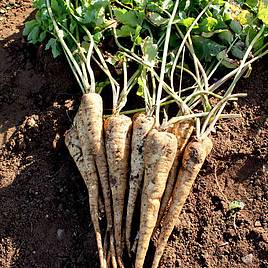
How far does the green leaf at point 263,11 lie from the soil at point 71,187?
256 millimetres

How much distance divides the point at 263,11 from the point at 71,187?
48.7 inches

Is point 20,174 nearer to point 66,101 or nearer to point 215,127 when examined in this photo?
point 66,101

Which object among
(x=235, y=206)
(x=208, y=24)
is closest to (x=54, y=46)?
(x=208, y=24)

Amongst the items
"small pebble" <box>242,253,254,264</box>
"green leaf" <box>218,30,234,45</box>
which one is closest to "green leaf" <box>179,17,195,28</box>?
"green leaf" <box>218,30,234,45</box>

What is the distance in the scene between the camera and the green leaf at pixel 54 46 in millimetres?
3072

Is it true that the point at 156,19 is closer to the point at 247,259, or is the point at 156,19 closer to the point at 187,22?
the point at 187,22

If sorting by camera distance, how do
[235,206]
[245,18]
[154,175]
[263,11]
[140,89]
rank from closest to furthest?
1. [154,175]
2. [235,206]
3. [140,89]
4. [263,11]
5. [245,18]

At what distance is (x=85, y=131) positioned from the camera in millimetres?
2785

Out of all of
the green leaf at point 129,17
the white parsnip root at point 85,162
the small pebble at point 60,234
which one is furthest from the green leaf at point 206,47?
the small pebble at point 60,234

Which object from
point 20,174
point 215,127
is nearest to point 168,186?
point 215,127

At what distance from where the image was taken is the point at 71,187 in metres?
2.85

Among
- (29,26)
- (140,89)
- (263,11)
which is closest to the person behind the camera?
(140,89)

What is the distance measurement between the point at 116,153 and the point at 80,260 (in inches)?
19.1

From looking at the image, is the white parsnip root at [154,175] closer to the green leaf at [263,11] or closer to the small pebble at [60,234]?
the small pebble at [60,234]
